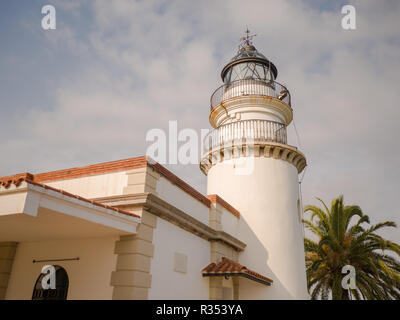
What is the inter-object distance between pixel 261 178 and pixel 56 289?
333 inches

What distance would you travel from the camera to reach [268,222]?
1346 centimetres

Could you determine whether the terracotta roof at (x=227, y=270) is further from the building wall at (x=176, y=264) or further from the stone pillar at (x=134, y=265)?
the stone pillar at (x=134, y=265)

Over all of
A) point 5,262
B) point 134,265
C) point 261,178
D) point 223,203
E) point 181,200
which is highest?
point 261,178

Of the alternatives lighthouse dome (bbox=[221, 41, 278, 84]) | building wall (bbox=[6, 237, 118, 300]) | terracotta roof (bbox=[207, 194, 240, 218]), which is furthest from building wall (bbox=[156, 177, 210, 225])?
lighthouse dome (bbox=[221, 41, 278, 84])

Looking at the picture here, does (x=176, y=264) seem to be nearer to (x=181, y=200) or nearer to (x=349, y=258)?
(x=181, y=200)

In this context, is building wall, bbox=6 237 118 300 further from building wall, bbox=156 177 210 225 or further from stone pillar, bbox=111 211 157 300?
building wall, bbox=156 177 210 225

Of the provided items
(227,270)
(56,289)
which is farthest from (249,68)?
(56,289)

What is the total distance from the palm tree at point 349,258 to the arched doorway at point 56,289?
1341 cm

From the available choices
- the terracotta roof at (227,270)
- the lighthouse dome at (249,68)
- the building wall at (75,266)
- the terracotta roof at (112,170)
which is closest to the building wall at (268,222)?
the terracotta roof at (227,270)

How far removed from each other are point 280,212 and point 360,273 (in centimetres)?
730

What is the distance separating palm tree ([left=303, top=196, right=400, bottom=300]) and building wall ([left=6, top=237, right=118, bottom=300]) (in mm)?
13063

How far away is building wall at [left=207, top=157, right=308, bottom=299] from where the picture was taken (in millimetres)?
12914
